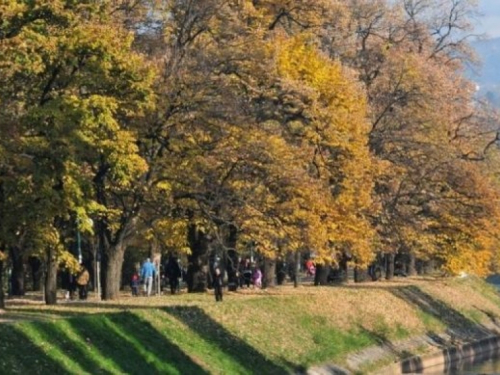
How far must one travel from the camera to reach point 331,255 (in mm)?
49719

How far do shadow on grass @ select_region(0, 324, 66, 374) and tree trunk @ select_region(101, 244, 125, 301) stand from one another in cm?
1332

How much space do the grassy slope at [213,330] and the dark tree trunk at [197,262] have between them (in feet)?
6.47

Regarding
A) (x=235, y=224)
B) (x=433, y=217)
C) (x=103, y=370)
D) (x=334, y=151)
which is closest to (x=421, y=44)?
(x=433, y=217)

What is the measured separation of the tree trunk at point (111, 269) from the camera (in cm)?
4194

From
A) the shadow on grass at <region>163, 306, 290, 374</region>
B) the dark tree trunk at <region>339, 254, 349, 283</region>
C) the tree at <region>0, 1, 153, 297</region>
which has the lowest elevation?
the shadow on grass at <region>163, 306, 290, 374</region>

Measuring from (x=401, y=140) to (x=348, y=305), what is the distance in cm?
1406

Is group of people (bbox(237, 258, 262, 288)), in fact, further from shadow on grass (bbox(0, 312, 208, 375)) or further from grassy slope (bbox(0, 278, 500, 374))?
shadow on grass (bbox(0, 312, 208, 375))

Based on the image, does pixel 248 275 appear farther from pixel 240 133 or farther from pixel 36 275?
pixel 240 133

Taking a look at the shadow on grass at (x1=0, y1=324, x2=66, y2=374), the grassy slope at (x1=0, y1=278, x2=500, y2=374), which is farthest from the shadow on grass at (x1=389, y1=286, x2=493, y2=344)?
the shadow on grass at (x1=0, y1=324, x2=66, y2=374)

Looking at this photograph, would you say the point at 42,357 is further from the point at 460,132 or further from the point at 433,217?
the point at 460,132

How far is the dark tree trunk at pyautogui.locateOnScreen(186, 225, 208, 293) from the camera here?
164 ft

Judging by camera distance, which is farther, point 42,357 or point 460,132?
point 460,132

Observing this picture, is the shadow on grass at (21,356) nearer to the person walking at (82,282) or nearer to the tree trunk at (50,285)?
the tree trunk at (50,285)

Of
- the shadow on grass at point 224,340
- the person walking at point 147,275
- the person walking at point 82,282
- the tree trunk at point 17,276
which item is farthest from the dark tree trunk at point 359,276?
the shadow on grass at point 224,340
